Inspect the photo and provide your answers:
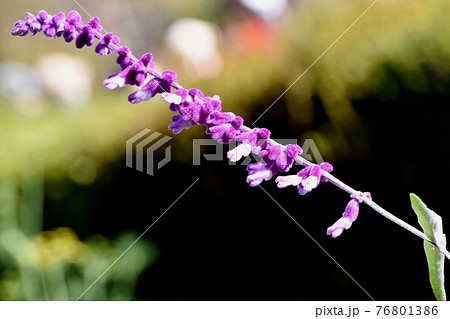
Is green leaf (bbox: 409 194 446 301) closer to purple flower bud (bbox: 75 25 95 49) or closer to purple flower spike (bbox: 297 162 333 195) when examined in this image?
purple flower spike (bbox: 297 162 333 195)

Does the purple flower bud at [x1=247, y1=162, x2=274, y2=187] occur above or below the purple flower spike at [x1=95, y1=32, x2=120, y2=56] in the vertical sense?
below

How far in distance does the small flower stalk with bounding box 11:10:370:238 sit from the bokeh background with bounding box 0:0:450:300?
3.77 ft

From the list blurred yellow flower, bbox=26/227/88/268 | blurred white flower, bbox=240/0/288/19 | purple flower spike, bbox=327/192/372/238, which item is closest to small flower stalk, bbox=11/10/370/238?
purple flower spike, bbox=327/192/372/238

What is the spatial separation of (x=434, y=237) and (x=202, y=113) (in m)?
0.44

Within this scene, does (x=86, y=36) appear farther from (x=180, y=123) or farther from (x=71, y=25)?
(x=180, y=123)

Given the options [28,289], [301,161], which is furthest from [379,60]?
[28,289]

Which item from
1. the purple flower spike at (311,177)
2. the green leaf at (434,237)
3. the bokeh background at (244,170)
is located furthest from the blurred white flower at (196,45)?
the green leaf at (434,237)

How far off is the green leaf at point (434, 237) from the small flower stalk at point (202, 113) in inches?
4.3

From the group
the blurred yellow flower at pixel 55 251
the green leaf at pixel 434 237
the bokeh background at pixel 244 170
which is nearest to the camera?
the green leaf at pixel 434 237

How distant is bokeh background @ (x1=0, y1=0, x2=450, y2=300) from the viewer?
5.96 feet

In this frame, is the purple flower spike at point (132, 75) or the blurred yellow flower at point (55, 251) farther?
the blurred yellow flower at point (55, 251)

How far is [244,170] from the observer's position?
83.3 inches

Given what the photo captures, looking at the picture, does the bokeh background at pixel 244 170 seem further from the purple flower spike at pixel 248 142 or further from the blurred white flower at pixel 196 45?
the purple flower spike at pixel 248 142

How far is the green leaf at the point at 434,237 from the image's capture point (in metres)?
0.72
